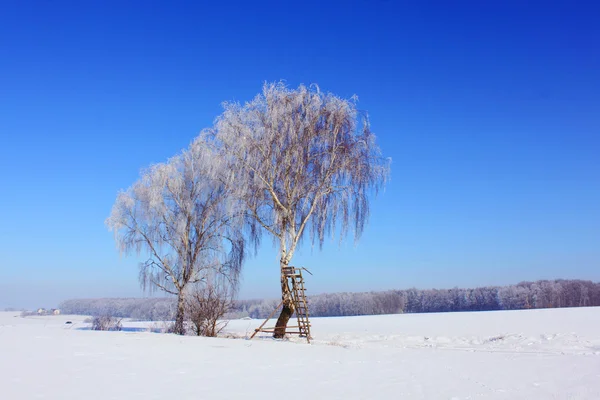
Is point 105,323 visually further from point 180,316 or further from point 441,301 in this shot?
point 441,301

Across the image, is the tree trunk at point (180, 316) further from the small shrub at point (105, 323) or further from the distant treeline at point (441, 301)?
the distant treeline at point (441, 301)

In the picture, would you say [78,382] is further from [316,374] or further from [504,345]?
[504,345]

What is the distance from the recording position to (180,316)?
1761 cm

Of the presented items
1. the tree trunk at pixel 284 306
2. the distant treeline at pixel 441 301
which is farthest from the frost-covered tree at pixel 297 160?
the distant treeline at pixel 441 301

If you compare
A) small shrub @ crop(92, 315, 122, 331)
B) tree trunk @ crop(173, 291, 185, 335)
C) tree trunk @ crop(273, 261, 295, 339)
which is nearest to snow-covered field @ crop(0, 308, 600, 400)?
tree trunk @ crop(273, 261, 295, 339)

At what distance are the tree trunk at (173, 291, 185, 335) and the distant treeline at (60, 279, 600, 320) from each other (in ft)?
127

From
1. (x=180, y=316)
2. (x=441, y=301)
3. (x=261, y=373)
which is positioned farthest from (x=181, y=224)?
(x=441, y=301)

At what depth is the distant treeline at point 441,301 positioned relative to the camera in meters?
67.3

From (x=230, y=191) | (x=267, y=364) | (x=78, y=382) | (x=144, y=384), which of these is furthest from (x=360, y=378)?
(x=230, y=191)

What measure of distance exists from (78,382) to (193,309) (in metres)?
9.08

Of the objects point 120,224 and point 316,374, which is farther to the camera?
point 120,224

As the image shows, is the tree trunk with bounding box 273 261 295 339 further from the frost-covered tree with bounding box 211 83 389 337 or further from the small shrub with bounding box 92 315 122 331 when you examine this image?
the small shrub with bounding box 92 315 122 331

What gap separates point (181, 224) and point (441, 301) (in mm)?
71463

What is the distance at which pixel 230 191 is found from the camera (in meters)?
16.8
